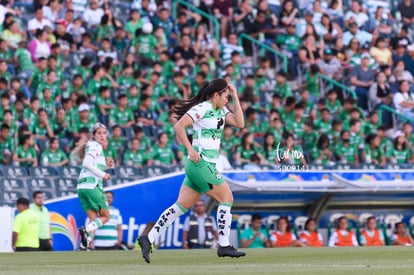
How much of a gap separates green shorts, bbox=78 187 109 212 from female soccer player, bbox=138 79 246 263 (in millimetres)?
4177

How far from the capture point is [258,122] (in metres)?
26.1

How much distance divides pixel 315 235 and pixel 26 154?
5338 mm

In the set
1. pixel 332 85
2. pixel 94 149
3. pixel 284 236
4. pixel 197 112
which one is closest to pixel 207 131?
pixel 197 112

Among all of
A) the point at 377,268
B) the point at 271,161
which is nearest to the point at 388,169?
the point at 271,161

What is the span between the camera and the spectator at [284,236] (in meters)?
22.8

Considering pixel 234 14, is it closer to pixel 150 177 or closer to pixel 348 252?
pixel 150 177

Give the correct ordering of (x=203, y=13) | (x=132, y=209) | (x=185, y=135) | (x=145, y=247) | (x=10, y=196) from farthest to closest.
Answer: (x=203, y=13) < (x=132, y=209) < (x=10, y=196) < (x=145, y=247) < (x=185, y=135)

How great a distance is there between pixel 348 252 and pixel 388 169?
7799 mm

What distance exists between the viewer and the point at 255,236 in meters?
22.8

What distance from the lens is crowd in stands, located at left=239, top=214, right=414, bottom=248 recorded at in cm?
2278

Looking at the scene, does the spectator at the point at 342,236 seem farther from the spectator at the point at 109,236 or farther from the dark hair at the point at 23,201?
the dark hair at the point at 23,201

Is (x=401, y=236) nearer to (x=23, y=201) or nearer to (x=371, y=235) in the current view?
(x=371, y=235)

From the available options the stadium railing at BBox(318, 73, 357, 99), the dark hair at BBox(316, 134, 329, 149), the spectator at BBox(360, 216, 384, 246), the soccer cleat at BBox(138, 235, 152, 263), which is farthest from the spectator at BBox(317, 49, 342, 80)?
the soccer cleat at BBox(138, 235, 152, 263)

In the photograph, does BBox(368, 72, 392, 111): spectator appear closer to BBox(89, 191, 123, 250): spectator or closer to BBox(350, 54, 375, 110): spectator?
BBox(350, 54, 375, 110): spectator
